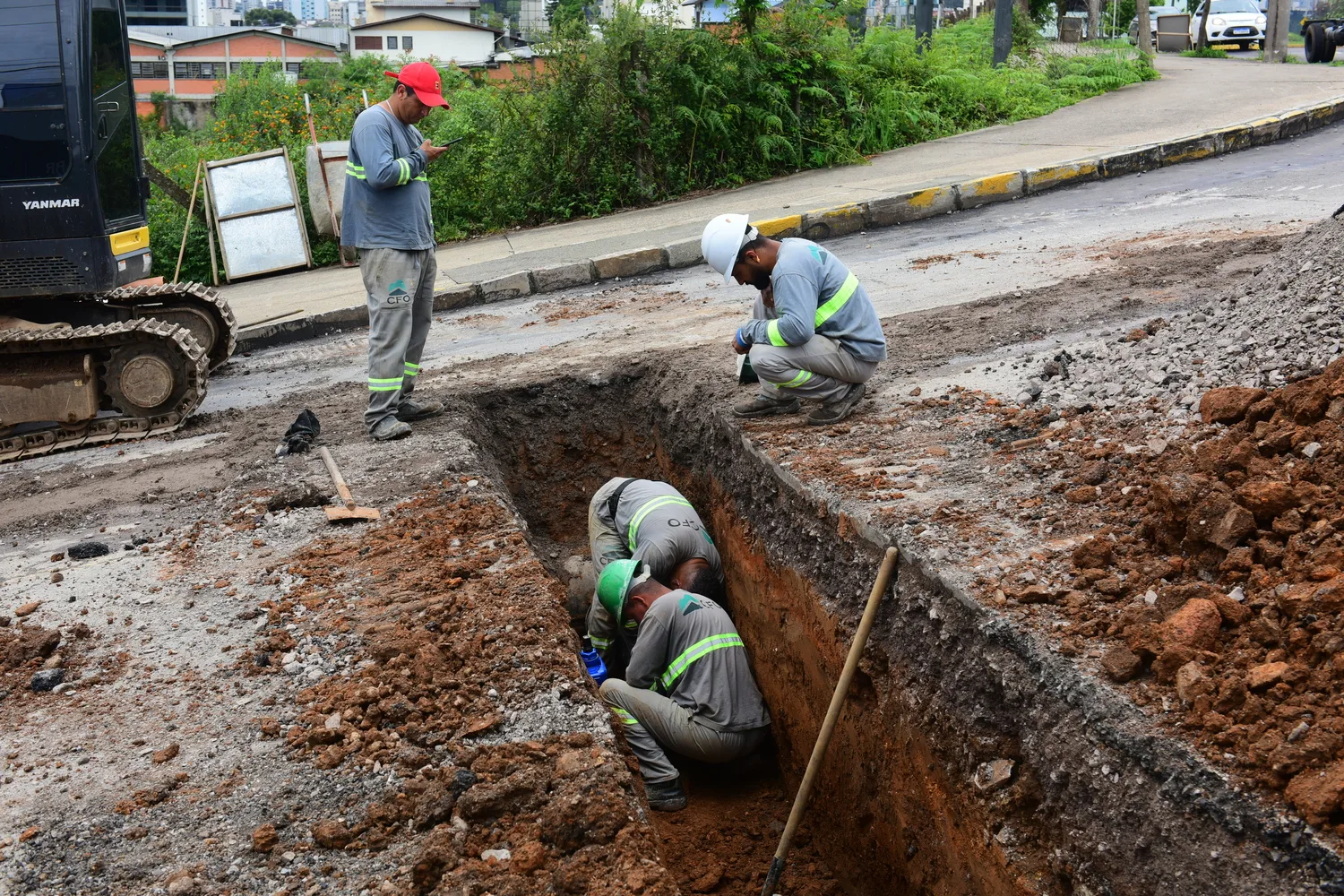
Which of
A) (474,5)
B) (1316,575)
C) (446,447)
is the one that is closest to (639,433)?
(446,447)

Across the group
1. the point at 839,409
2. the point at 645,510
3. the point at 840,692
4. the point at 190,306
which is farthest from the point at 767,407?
the point at 190,306

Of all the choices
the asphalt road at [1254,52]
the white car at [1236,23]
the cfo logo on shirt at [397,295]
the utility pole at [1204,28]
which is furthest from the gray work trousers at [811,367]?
the white car at [1236,23]

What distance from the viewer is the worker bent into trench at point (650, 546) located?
6.78 meters

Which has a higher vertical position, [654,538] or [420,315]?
[420,315]

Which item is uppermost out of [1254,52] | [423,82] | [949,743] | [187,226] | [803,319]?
[1254,52]

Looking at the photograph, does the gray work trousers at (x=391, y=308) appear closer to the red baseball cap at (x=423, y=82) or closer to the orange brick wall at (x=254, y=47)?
the red baseball cap at (x=423, y=82)

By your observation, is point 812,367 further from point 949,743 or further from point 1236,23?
point 1236,23

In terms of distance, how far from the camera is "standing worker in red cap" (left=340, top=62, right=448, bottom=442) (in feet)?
22.5

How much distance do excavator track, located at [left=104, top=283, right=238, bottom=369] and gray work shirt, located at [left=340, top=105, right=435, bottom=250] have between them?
3464 mm

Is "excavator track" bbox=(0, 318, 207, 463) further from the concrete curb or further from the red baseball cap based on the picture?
the red baseball cap

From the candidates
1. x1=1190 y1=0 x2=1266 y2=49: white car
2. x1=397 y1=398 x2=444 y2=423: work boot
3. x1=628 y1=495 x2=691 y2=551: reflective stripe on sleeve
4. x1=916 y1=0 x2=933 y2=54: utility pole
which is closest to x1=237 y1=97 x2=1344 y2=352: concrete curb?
x1=397 y1=398 x2=444 y2=423: work boot

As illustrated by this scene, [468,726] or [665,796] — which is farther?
[665,796]

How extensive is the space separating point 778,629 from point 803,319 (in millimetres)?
1776

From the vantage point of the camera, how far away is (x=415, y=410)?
25.5 ft
